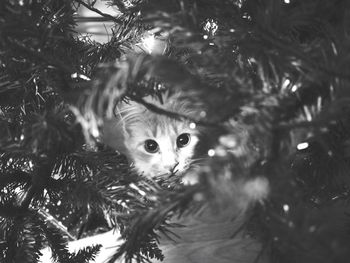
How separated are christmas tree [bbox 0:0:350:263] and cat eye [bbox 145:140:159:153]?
541 mm

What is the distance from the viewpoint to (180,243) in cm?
70

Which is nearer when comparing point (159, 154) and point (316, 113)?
point (316, 113)

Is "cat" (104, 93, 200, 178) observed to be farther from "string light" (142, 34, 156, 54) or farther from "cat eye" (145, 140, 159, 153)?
"string light" (142, 34, 156, 54)

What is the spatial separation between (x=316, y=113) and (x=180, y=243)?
52 cm

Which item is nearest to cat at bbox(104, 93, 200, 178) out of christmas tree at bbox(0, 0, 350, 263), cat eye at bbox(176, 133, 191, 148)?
cat eye at bbox(176, 133, 191, 148)

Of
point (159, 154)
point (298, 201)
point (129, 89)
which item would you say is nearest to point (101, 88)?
point (129, 89)

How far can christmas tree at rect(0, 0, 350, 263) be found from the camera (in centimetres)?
23

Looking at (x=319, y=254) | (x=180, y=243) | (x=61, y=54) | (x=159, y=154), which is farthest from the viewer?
(x=159, y=154)

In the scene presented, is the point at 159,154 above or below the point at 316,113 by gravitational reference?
above

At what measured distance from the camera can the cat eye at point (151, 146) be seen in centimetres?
102

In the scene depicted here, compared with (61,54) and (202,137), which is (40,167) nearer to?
(61,54)

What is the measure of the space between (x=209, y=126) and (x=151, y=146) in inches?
29.7

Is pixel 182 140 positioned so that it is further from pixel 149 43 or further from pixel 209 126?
pixel 209 126

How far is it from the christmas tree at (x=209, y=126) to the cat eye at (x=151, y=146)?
54 centimetres
